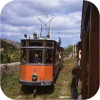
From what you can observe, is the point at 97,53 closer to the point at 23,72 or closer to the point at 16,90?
the point at 23,72

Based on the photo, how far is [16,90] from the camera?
9.06m

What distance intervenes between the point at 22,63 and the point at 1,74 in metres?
3.91

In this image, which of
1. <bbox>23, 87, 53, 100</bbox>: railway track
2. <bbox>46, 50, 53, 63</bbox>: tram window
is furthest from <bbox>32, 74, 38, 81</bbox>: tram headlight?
<bbox>46, 50, 53, 63</bbox>: tram window

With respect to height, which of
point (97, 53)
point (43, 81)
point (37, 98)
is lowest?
point (37, 98)

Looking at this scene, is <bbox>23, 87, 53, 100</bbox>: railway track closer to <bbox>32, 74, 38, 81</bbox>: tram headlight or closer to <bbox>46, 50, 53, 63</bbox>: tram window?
<bbox>32, 74, 38, 81</bbox>: tram headlight

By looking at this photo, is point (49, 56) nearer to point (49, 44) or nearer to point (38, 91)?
point (49, 44)

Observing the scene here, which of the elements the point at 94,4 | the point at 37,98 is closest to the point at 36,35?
the point at 37,98

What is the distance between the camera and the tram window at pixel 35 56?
807 cm

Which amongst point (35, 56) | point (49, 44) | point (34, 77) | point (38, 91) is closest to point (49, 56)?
point (49, 44)

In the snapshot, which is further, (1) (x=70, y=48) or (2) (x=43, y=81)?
(1) (x=70, y=48)

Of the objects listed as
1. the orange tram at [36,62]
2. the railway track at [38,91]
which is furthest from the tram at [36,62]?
the railway track at [38,91]

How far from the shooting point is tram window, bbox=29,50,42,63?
807 cm

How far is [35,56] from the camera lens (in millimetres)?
8117

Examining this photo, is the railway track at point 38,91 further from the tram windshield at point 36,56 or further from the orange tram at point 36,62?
the tram windshield at point 36,56
